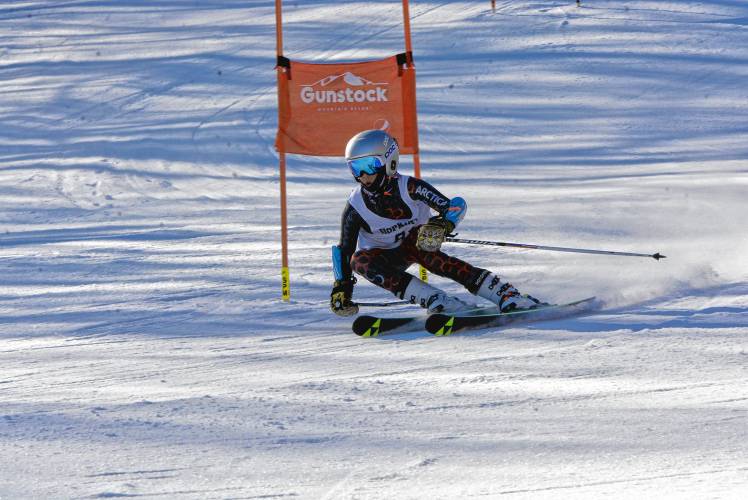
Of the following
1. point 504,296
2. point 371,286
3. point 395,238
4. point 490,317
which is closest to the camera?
point 490,317

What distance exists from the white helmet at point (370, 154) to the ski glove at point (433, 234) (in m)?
0.43

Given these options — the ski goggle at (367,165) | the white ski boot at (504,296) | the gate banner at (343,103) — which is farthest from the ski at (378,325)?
the gate banner at (343,103)

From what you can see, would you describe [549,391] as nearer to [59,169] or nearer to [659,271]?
[659,271]

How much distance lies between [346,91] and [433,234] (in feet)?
4.98

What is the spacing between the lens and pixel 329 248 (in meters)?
8.46

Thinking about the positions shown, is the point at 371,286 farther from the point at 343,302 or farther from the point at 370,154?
the point at 370,154

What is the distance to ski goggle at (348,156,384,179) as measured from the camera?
6000 mm

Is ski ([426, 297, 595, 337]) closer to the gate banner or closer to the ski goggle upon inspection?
the ski goggle

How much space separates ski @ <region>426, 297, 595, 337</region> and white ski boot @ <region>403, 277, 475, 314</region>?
0.08 metres

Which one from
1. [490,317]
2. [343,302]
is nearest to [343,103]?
[343,302]

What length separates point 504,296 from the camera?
5949 mm

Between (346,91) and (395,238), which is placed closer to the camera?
(395,238)

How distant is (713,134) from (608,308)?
7395 millimetres

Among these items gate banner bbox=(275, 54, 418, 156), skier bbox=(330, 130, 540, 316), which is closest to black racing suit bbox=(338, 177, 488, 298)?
skier bbox=(330, 130, 540, 316)
